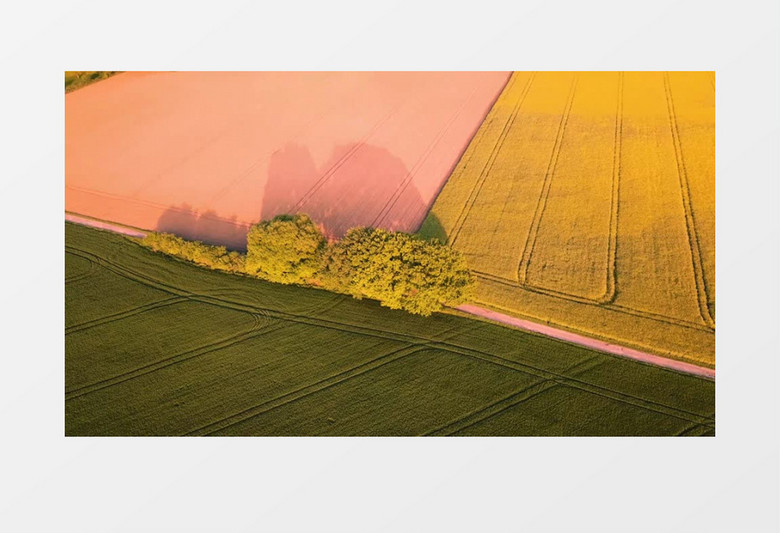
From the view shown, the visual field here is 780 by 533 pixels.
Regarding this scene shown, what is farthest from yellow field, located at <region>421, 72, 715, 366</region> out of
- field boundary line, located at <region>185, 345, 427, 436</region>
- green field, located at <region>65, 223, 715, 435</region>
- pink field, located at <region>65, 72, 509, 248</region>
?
field boundary line, located at <region>185, 345, 427, 436</region>

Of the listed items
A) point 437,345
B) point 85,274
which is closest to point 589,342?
point 437,345

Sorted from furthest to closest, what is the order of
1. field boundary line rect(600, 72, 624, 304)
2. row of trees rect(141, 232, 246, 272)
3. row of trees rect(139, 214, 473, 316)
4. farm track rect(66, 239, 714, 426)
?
row of trees rect(141, 232, 246, 272)
field boundary line rect(600, 72, 624, 304)
row of trees rect(139, 214, 473, 316)
farm track rect(66, 239, 714, 426)

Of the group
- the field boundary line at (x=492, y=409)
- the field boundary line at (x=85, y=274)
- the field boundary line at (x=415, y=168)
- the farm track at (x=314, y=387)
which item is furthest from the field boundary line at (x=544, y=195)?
the field boundary line at (x=85, y=274)

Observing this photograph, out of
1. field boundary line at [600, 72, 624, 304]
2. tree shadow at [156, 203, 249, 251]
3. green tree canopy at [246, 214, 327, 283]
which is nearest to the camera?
field boundary line at [600, 72, 624, 304]

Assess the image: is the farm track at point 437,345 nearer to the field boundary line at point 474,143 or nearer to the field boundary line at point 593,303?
the field boundary line at point 593,303

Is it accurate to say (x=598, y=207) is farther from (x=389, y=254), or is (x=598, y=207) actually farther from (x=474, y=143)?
(x=389, y=254)

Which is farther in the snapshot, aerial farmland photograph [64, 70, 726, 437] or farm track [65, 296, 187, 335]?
farm track [65, 296, 187, 335]

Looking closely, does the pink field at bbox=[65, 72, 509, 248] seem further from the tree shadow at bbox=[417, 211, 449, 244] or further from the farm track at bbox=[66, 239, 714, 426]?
the farm track at bbox=[66, 239, 714, 426]

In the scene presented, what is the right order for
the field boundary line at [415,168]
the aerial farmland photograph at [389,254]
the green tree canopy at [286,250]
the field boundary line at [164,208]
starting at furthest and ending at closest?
the field boundary line at [415,168] < the field boundary line at [164,208] < the green tree canopy at [286,250] < the aerial farmland photograph at [389,254]
